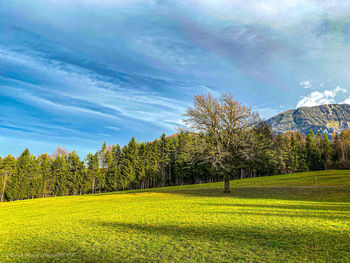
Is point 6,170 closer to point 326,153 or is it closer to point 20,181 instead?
point 20,181

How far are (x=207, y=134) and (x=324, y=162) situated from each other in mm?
66562

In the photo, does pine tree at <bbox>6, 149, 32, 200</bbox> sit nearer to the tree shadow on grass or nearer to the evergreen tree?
the tree shadow on grass

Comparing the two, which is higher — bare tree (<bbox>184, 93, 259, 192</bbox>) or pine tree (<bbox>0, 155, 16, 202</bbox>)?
bare tree (<bbox>184, 93, 259, 192</bbox>)

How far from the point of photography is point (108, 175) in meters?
62.9

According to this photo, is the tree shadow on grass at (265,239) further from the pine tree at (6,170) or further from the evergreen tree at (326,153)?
the evergreen tree at (326,153)

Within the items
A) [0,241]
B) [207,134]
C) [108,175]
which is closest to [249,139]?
[207,134]

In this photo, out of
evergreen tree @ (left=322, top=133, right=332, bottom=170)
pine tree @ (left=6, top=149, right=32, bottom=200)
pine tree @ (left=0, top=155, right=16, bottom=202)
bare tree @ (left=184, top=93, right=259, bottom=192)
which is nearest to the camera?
bare tree @ (left=184, top=93, right=259, bottom=192)

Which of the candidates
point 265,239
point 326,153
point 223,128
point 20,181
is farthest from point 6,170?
point 326,153

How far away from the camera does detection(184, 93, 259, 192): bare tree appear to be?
66.7 ft

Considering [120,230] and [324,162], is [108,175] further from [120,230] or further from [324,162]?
[324,162]

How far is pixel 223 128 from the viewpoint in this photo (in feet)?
70.2

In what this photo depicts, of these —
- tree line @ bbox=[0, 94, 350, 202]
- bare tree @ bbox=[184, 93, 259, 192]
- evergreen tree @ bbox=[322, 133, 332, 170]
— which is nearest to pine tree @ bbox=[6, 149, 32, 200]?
tree line @ bbox=[0, 94, 350, 202]

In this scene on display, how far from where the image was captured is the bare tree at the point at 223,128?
66.7 feet

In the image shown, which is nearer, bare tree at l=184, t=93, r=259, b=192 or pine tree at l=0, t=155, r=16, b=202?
bare tree at l=184, t=93, r=259, b=192
